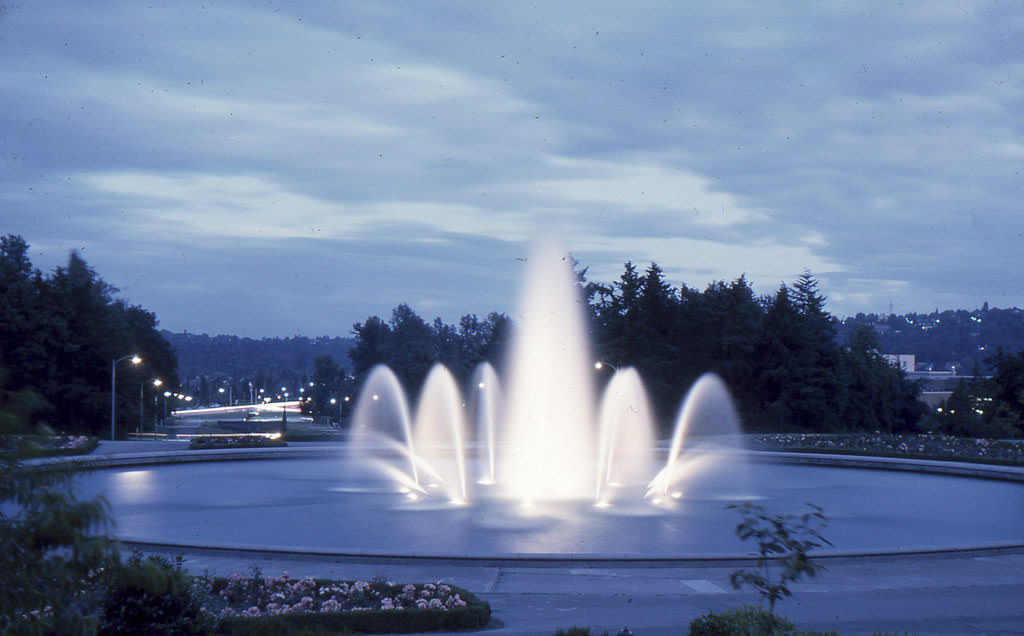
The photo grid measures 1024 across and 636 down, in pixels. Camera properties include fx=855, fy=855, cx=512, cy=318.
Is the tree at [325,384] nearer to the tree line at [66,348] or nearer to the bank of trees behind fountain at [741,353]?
the tree line at [66,348]

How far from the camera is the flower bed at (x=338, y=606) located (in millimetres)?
10578

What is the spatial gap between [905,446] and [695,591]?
99.8ft

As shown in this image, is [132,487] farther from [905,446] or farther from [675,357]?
[675,357]

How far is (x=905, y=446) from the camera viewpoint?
128 ft

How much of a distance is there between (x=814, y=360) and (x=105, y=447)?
47326mm

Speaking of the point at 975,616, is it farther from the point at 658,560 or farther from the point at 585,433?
the point at 585,433

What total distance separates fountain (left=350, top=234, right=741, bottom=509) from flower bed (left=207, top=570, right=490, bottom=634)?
1141 centimetres

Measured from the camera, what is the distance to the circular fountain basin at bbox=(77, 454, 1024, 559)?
16.8m

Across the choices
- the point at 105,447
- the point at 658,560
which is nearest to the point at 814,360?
the point at 105,447

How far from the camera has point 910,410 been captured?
75.2 meters

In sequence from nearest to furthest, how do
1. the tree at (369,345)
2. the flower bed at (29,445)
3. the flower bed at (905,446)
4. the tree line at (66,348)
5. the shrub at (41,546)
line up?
the shrub at (41,546) → the flower bed at (29,445) → the flower bed at (905,446) → the tree line at (66,348) → the tree at (369,345)

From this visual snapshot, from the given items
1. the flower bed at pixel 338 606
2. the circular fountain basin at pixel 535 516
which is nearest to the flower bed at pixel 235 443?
the circular fountain basin at pixel 535 516

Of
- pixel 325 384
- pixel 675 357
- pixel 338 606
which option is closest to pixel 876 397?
pixel 675 357

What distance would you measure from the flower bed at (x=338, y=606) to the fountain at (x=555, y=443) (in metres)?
11.4
